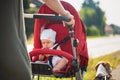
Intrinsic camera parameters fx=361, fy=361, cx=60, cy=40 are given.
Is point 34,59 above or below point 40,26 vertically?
A: below

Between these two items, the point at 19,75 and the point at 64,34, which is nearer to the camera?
the point at 19,75

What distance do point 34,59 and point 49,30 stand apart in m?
0.26

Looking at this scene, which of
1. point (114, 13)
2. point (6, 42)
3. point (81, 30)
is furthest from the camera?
point (114, 13)

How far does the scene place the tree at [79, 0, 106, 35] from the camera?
15.3 feet

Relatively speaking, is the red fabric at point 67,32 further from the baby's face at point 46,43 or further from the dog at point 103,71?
the dog at point 103,71

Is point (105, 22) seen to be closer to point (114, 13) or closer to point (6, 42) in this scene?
point (114, 13)

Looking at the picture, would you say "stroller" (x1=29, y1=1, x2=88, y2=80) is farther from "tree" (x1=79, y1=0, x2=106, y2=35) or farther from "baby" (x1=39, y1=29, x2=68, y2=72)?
"tree" (x1=79, y1=0, x2=106, y2=35)

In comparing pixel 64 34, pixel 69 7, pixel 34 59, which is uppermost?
pixel 69 7

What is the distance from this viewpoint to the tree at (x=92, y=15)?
4.67 metres

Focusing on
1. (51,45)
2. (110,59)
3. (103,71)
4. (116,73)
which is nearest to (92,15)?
(110,59)

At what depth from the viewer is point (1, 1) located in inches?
36.1

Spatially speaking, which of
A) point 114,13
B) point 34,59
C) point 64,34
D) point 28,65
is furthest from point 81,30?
point 114,13

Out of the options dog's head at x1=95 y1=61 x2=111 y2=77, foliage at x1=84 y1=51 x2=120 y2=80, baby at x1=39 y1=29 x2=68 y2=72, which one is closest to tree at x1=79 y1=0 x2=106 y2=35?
foliage at x1=84 y1=51 x2=120 y2=80

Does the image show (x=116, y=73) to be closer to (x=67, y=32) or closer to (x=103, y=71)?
(x=103, y=71)
